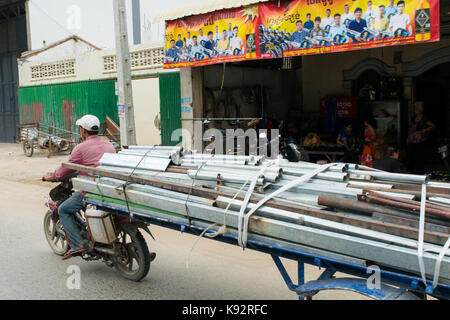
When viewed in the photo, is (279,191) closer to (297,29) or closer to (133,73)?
(297,29)

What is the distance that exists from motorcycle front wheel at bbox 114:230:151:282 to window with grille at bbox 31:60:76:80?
13520mm

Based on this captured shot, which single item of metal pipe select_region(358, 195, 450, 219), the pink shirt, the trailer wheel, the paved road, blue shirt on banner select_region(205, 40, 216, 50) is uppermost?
blue shirt on banner select_region(205, 40, 216, 50)

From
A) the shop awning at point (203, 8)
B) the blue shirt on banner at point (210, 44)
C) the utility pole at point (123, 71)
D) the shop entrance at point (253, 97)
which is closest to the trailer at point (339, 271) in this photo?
the utility pole at point (123, 71)

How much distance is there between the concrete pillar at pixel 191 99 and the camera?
11273 mm

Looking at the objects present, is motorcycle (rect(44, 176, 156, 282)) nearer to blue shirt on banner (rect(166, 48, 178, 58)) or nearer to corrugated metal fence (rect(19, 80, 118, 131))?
blue shirt on banner (rect(166, 48, 178, 58))

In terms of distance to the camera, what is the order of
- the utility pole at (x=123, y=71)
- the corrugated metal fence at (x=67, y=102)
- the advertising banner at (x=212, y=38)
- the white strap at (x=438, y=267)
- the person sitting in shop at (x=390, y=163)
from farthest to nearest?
the corrugated metal fence at (x=67, y=102), the utility pole at (x=123, y=71), the advertising banner at (x=212, y=38), the person sitting in shop at (x=390, y=163), the white strap at (x=438, y=267)

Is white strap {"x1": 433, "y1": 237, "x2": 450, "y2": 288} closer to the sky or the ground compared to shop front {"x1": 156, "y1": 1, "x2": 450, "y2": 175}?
closer to the ground

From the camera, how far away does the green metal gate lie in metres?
12.3

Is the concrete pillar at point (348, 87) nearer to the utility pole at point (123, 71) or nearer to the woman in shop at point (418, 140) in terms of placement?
the woman in shop at point (418, 140)

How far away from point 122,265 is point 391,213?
3.32 m

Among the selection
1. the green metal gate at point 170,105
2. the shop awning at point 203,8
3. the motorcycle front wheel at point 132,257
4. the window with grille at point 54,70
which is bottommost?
the motorcycle front wheel at point 132,257

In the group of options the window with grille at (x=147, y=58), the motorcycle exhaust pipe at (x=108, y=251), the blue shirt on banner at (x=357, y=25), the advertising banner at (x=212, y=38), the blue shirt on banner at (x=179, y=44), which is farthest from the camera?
the window with grille at (x=147, y=58)

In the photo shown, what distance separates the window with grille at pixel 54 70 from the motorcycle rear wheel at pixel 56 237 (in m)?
12.2

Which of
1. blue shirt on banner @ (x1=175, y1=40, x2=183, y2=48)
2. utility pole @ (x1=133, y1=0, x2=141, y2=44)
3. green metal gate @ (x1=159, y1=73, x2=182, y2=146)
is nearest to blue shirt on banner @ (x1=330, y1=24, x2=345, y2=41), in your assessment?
blue shirt on banner @ (x1=175, y1=40, x2=183, y2=48)
